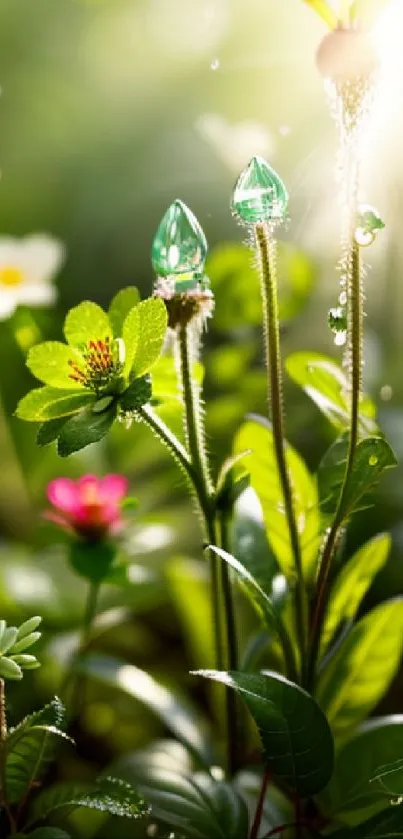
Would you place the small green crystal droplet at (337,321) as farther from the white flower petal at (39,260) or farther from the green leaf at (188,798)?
the white flower petal at (39,260)

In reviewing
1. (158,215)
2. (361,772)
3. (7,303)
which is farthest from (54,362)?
(158,215)

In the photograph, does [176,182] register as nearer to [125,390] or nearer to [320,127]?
[320,127]

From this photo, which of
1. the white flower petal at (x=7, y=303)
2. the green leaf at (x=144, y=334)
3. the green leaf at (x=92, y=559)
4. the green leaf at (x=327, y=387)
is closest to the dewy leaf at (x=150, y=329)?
the green leaf at (x=144, y=334)

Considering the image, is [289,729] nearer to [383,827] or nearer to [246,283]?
[383,827]

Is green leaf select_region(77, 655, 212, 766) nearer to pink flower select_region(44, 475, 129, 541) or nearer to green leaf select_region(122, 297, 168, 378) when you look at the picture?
pink flower select_region(44, 475, 129, 541)

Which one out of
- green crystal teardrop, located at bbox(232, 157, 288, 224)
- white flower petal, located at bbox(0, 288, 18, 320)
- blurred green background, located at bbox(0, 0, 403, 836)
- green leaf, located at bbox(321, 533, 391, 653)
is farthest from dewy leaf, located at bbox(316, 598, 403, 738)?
white flower petal, located at bbox(0, 288, 18, 320)
